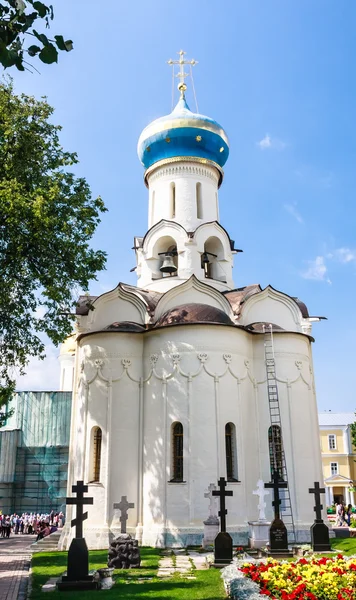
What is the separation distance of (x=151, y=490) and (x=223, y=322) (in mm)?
4679

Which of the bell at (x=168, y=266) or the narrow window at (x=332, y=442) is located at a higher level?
the bell at (x=168, y=266)

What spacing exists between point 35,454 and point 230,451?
13528 mm

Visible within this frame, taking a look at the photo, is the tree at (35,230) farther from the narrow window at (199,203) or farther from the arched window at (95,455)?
the narrow window at (199,203)

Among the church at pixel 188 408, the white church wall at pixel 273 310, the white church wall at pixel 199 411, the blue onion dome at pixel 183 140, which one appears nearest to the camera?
Answer: the white church wall at pixel 199 411

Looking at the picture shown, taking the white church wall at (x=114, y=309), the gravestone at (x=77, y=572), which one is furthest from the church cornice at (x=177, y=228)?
the gravestone at (x=77, y=572)

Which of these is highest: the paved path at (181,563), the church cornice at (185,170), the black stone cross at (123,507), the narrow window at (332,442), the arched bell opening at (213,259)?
the church cornice at (185,170)

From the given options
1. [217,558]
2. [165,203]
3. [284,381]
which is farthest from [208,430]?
[165,203]

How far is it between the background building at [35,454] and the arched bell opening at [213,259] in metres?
10.7

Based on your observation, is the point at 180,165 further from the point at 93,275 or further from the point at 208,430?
the point at 208,430

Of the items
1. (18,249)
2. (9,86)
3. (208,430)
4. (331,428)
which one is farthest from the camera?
(331,428)

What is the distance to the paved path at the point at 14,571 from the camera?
24.7 feet

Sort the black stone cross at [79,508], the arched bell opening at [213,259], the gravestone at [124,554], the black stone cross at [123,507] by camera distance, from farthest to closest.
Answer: the arched bell opening at [213,259], the black stone cross at [123,507], the gravestone at [124,554], the black stone cross at [79,508]

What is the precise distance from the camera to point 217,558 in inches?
378

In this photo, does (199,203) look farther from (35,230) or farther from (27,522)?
(27,522)
